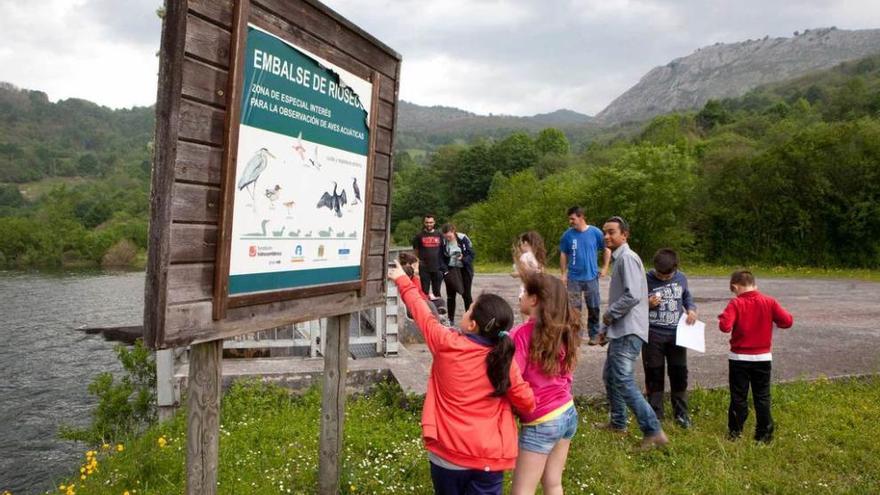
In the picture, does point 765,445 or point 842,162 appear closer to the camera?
point 765,445

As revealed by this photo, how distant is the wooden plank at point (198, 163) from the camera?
2312 mm

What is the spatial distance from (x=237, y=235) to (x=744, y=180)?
30353 millimetres

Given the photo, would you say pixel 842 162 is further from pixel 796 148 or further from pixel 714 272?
pixel 714 272

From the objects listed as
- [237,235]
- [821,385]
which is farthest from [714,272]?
[237,235]

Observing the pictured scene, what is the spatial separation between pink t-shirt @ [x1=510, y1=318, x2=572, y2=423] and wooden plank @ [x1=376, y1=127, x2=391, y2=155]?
1546 millimetres

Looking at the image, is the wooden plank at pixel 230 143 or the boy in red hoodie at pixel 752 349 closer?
the wooden plank at pixel 230 143

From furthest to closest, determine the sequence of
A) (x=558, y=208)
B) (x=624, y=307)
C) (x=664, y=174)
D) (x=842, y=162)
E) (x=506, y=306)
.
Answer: (x=558, y=208) → (x=664, y=174) → (x=842, y=162) → (x=624, y=307) → (x=506, y=306)

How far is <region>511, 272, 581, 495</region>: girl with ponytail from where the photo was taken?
315 centimetres

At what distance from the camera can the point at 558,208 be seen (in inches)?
1323

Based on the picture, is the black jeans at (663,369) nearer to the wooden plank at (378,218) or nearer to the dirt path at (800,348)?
the dirt path at (800,348)

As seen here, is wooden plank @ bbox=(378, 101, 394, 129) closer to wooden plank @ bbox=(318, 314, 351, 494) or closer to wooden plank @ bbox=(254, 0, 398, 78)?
wooden plank @ bbox=(254, 0, 398, 78)

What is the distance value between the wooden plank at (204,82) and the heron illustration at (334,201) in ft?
2.70

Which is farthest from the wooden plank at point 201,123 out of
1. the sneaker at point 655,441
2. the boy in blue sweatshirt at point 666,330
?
the sneaker at point 655,441

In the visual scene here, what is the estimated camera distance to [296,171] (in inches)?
114
